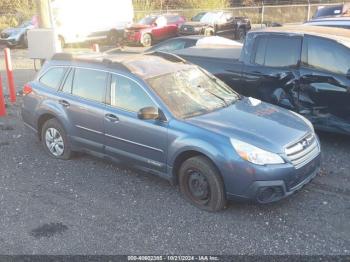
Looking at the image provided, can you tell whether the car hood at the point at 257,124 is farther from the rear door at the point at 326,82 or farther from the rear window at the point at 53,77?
the rear window at the point at 53,77

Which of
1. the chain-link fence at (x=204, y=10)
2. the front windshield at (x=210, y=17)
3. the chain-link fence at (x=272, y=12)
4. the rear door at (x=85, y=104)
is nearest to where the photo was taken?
the rear door at (x=85, y=104)

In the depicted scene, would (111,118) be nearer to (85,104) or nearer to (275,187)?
(85,104)

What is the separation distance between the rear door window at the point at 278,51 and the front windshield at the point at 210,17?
16.9m

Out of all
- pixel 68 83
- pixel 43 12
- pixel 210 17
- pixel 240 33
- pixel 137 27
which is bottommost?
pixel 240 33

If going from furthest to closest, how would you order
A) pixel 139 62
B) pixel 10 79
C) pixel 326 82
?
1. pixel 10 79
2. pixel 326 82
3. pixel 139 62

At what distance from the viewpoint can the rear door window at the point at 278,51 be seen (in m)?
6.98

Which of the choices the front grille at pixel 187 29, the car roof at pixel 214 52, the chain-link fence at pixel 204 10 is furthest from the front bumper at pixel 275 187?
the chain-link fence at pixel 204 10

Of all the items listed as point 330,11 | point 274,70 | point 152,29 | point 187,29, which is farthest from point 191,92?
point 187,29

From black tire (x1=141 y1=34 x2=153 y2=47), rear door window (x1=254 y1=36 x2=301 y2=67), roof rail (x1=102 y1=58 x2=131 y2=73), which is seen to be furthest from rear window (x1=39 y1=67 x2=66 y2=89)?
black tire (x1=141 y1=34 x2=153 y2=47)

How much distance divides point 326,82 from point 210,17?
1832 centimetres

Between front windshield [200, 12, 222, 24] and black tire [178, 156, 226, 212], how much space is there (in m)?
19.6

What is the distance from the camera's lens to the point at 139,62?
238 inches

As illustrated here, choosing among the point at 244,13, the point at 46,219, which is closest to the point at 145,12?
the point at 244,13

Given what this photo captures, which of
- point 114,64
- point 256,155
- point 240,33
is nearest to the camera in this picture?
point 256,155
